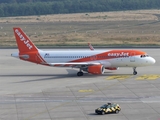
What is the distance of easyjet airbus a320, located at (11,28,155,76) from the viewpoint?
6500cm

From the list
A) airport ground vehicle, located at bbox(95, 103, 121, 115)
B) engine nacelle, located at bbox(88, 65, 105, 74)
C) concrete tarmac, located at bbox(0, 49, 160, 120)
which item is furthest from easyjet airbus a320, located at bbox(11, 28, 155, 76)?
airport ground vehicle, located at bbox(95, 103, 121, 115)

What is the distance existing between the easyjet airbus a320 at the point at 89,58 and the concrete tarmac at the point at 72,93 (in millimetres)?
1359

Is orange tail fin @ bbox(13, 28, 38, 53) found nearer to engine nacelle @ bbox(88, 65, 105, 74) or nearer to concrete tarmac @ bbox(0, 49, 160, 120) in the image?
concrete tarmac @ bbox(0, 49, 160, 120)

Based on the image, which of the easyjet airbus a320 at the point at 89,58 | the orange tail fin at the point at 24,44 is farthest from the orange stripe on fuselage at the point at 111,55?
the orange tail fin at the point at 24,44

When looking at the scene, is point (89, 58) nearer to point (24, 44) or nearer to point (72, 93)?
point (24, 44)

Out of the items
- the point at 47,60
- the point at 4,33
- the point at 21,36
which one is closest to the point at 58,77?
the point at 47,60

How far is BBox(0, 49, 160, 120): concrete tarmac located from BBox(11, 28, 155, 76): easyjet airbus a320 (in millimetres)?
1359

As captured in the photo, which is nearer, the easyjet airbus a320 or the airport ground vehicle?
the airport ground vehicle

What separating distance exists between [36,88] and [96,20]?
115870 millimetres

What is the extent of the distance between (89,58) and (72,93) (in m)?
13.0

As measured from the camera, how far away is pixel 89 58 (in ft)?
217

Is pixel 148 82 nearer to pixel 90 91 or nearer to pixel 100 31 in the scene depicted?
pixel 90 91

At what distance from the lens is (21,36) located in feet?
220

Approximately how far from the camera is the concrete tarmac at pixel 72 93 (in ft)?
145
